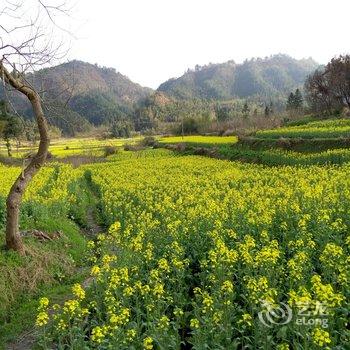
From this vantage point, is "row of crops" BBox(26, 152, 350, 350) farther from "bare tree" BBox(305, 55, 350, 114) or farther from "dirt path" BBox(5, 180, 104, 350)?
"bare tree" BBox(305, 55, 350, 114)

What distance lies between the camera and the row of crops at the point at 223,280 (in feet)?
19.9

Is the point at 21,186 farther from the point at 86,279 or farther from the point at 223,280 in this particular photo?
the point at 223,280

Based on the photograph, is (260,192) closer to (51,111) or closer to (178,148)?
(51,111)

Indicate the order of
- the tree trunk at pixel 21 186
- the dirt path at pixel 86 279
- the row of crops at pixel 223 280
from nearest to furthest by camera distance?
the row of crops at pixel 223 280 < the dirt path at pixel 86 279 < the tree trunk at pixel 21 186

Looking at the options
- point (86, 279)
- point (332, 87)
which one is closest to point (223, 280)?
point (86, 279)

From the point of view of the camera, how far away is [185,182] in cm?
2459

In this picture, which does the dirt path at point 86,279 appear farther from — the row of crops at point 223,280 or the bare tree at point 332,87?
the bare tree at point 332,87

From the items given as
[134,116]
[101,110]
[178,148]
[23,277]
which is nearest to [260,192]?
[23,277]

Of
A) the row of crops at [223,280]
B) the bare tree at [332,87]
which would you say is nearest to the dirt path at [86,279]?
the row of crops at [223,280]

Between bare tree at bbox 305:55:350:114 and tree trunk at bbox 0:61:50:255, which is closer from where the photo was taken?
tree trunk at bbox 0:61:50:255

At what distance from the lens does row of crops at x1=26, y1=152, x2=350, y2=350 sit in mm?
6078

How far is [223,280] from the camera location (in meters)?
8.16

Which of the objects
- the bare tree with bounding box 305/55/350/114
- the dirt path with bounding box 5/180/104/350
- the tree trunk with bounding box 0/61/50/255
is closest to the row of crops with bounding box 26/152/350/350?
the dirt path with bounding box 5/180/104/350

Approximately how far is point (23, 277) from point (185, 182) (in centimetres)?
1449
